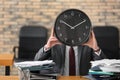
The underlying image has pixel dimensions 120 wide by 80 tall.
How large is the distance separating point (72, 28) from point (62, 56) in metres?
0.44

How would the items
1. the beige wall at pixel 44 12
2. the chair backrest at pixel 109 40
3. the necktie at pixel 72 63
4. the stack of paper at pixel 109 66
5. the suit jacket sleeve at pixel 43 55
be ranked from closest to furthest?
1. the stack of paper at pixel 109 66
2. the necktie at pixel 72 63
3. the suit jacket sleeve at pixel 43 55
4. the chair backrest at pixel 109 40
5. the beige wall at pixel 44 12

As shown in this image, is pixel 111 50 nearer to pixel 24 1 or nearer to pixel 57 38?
pixel 24 1

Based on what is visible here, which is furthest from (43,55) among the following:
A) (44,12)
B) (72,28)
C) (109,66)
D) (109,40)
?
(44,12)

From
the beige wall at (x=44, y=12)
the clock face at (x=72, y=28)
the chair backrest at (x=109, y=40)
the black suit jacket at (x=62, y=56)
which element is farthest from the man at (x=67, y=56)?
the beige wall at (x=44, y=12)

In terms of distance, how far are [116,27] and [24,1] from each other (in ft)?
6.20

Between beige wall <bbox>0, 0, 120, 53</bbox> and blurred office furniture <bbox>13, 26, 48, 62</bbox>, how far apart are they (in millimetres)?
248

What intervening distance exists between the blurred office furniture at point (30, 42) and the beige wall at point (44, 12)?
25cm

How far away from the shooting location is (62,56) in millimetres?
2680

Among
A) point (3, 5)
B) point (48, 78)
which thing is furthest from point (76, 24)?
point (3, 5)

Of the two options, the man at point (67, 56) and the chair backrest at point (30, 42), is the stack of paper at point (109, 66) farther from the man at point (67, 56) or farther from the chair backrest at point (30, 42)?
the chair backrest at point (30, 42)

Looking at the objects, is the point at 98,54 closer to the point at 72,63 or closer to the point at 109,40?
the point at 72,63

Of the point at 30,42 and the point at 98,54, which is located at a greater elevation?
the point at 98,54

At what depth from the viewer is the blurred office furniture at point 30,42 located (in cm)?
537

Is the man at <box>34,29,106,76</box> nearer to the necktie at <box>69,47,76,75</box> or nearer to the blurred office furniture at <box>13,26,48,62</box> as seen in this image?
the necktie at <box>69,47,76,75</box>
